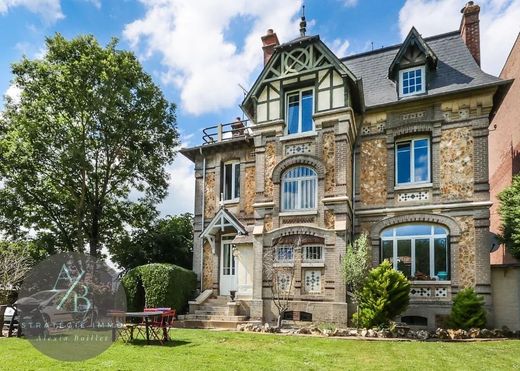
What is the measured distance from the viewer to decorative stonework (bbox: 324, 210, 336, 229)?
590 inches

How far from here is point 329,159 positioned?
15.5m

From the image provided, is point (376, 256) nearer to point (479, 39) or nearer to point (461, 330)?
point (461, 330)

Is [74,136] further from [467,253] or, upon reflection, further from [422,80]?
[467,253]

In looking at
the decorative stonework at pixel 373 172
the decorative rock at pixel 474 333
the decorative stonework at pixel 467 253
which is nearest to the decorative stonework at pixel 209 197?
the decorative stonework at pixel 373 172

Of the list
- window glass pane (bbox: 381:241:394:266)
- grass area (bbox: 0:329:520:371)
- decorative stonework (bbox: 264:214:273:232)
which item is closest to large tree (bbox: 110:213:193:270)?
decorative stonework (bbox: 264:214:273:232)

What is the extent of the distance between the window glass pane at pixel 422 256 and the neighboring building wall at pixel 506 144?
5407mm

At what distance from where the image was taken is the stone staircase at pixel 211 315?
15086 mm

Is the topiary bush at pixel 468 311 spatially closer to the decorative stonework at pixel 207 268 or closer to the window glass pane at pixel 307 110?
the window glass pane at pixel 307 110

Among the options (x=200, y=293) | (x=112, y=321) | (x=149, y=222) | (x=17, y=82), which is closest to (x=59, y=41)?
(x=17, y=82)

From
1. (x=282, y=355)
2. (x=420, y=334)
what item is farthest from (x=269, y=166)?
(x=282, y=355)

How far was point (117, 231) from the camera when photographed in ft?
76.1

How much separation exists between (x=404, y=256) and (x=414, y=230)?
1.01m

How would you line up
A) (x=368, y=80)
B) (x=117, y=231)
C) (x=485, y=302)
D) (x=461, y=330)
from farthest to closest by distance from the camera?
(x=117, y=231)
(x=368, y=80)
(x=485, y=302)
(x=461, y=330)

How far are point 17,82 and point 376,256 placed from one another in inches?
729
